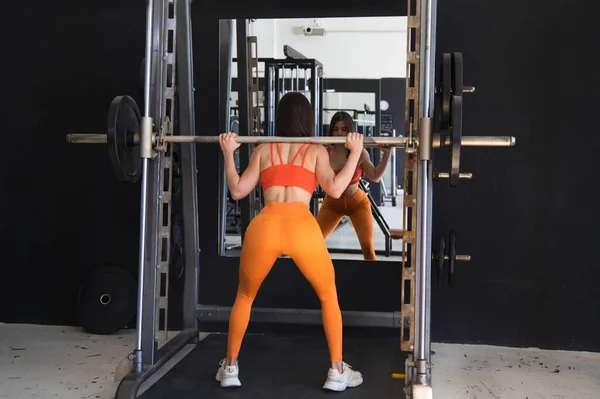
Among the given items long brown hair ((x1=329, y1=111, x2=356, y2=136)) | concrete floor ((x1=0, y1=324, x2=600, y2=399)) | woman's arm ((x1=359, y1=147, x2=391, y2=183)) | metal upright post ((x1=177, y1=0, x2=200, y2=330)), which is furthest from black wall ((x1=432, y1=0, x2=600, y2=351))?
metal upright post ((x1=177, y1=0, x2=200, y2=330))

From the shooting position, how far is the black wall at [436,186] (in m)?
3.02

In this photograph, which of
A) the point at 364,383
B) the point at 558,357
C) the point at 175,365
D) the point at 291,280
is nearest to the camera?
the point at 364,383

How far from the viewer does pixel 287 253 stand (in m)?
2.33

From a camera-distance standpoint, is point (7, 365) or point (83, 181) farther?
point (83, 181)

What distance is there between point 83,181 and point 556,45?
95.3 inches

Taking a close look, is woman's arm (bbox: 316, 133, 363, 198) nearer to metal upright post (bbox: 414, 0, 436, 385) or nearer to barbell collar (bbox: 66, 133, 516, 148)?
barbell collar (bbox: 66, 133, 516, 148)

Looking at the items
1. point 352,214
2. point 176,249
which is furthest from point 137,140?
point 352,214

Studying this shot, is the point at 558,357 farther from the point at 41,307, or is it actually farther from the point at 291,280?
the point at 41,307

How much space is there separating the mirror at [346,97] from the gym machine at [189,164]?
0.23 metres

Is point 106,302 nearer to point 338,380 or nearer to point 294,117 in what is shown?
point 338,380

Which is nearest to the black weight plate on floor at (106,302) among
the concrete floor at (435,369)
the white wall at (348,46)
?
the concrete floor at (435,369)

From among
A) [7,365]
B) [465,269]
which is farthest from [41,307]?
[465,269]

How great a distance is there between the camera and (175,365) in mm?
2734

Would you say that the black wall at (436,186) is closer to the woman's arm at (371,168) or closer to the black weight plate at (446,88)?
the woman's arm at (371,168)
